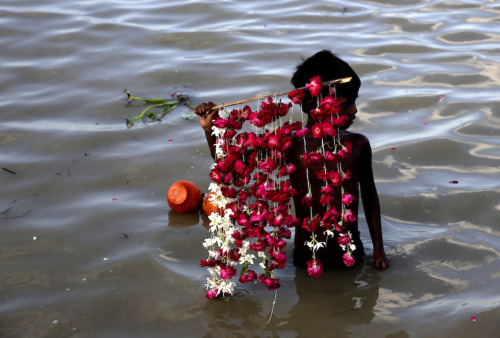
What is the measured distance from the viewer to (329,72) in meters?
3.64

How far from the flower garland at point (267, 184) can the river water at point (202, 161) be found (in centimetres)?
36

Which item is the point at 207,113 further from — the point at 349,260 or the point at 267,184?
the point at 349,260

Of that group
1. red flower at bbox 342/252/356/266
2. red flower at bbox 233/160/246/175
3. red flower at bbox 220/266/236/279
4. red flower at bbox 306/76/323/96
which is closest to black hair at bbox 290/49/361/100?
red flower at bbox 306/76/323/96

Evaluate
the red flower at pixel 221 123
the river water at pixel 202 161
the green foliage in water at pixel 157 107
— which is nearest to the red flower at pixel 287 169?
the red flower at pixel 221 123

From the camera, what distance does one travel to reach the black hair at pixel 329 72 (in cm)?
360

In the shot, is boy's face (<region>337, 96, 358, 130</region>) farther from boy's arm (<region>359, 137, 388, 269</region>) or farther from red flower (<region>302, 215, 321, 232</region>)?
red flower (<region>302, 215, 321, 232</region>)

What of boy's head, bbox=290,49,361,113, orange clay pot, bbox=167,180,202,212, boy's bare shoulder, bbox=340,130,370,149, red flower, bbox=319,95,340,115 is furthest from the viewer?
orange clay pot, bbox=167,180,202,212

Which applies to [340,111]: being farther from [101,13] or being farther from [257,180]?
[101,13]

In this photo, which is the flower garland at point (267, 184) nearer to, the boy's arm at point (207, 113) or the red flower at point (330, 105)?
the red flower at point (330, 105)

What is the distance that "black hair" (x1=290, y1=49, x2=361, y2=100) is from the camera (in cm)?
360

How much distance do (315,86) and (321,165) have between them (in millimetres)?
541

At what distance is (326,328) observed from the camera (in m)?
3.48

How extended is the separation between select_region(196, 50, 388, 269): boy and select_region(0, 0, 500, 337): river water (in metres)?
0.15

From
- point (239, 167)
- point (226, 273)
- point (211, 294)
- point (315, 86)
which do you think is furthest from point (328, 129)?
point (211, 294)
